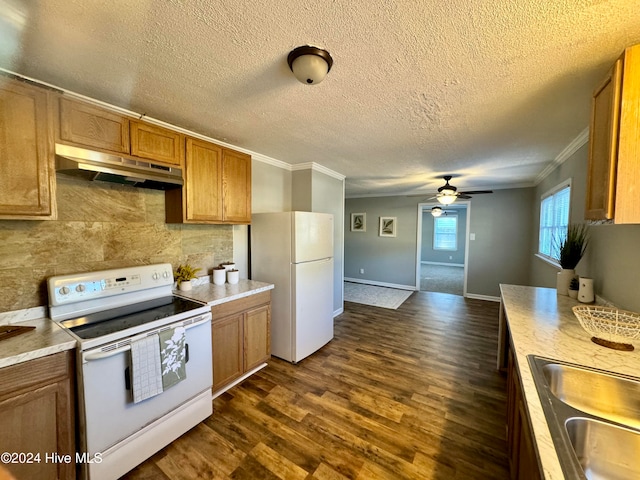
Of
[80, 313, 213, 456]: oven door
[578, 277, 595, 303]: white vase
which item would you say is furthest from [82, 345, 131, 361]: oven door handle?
[578, 277, 595, 303]: white vase

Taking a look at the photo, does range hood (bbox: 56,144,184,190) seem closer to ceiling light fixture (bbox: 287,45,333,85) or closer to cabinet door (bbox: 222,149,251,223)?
cabinet door (bbox: 222,149,251,223)

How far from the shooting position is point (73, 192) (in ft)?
5.96

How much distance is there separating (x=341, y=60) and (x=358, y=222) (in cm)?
544

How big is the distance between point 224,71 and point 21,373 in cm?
182

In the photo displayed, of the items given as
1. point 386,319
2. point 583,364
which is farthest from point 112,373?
point 386,319

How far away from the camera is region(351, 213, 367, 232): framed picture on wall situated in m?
6.55

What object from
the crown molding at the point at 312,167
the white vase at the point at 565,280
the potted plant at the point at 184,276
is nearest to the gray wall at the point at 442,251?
the crown molding at the point at 312,167

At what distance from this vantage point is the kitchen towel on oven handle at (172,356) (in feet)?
5.37

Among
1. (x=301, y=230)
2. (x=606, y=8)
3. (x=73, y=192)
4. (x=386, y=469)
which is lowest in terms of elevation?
(x=386, y=469)

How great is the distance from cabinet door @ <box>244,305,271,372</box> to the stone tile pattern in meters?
0.82

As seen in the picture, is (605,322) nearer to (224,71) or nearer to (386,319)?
(224,71)

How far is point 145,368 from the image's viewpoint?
5.08 feet

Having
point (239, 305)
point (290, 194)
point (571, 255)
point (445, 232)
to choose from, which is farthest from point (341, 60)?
point (445, 232)

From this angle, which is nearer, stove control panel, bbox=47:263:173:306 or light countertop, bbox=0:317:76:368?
light countertop, bbox=0:317:76:368
